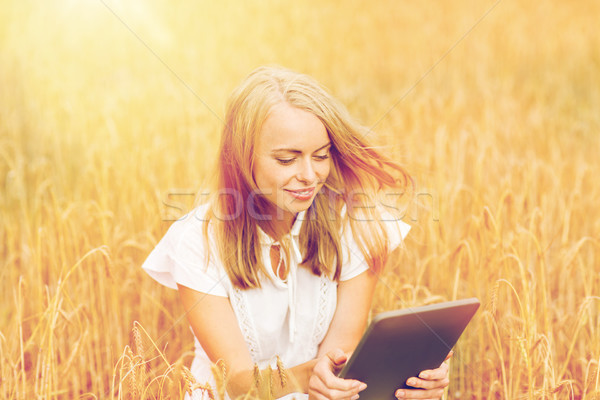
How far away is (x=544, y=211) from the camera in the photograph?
2.60 metres

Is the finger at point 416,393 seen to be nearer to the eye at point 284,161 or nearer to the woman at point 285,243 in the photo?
the woman at point 285,243

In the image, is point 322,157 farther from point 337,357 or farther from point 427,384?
point 427,384

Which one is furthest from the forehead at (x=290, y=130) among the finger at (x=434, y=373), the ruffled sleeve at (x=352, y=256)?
the finger at (x=434, y=373)

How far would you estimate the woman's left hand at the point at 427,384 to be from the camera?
142 centimetres

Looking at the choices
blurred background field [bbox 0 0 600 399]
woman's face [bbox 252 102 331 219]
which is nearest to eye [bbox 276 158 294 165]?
woman's face [bbox 252 102 331 219]

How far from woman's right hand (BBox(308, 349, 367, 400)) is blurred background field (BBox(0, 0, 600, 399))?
0.29m

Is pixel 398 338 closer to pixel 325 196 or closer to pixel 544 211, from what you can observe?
pixel 325 196

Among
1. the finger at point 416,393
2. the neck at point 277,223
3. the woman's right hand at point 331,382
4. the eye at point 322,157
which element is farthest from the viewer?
the neck at point 277,223

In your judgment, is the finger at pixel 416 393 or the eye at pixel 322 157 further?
the eye at pixel 322 157

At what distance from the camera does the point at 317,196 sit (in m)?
1.69

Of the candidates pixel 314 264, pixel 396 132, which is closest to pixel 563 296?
pixel 314 264

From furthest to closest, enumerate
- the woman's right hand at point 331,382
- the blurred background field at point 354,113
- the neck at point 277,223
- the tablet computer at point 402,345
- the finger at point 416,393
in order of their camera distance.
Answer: the blurred background field at point 354,113, the neck at point 277,223, the finger at point 416,393, the woman's right hand at point 331,382, the tablet computer at point 402,345

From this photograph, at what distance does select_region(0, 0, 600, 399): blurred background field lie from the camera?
1.94 m

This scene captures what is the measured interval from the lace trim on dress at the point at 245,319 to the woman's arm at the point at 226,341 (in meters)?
0.04
